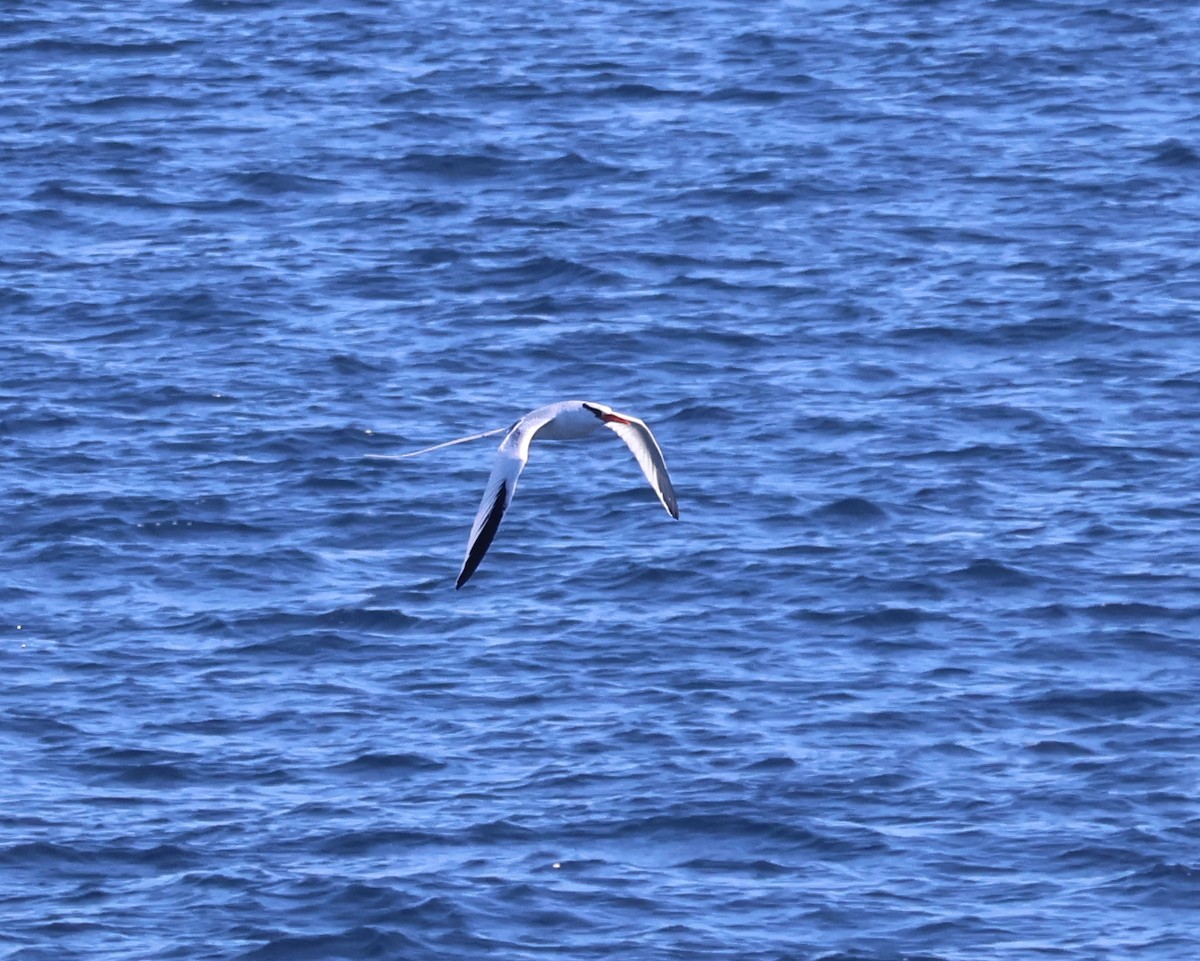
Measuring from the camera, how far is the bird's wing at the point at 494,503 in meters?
14.3

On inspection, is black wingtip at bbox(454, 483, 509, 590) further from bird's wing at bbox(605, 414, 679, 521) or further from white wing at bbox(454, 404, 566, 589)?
bird's wing at bbox(605, 414, 679, 521)

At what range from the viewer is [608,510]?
2455 cm

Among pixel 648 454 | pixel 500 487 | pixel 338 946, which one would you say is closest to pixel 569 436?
pixel 648 454

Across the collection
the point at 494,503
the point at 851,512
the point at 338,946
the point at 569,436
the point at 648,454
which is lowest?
the point at 338,946

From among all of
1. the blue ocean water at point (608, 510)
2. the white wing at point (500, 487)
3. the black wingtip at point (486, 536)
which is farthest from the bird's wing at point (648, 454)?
the blue ocean water at point (608, 510)

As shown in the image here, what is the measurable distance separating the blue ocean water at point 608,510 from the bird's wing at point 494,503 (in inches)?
Result: 176

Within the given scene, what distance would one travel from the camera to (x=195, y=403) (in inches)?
1067

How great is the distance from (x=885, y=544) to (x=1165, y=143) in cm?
1292

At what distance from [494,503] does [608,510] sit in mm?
9851

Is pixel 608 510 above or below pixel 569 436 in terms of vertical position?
below

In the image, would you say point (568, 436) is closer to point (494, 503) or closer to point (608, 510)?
point (494, 503)

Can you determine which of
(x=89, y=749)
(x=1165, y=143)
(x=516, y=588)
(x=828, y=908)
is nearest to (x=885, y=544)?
(x=516, y=588)

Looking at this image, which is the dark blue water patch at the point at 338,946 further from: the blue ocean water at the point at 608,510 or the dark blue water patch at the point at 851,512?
the dark blue water patch at the point at 851,512

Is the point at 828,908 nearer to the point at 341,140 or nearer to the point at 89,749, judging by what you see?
the point at 89,749
